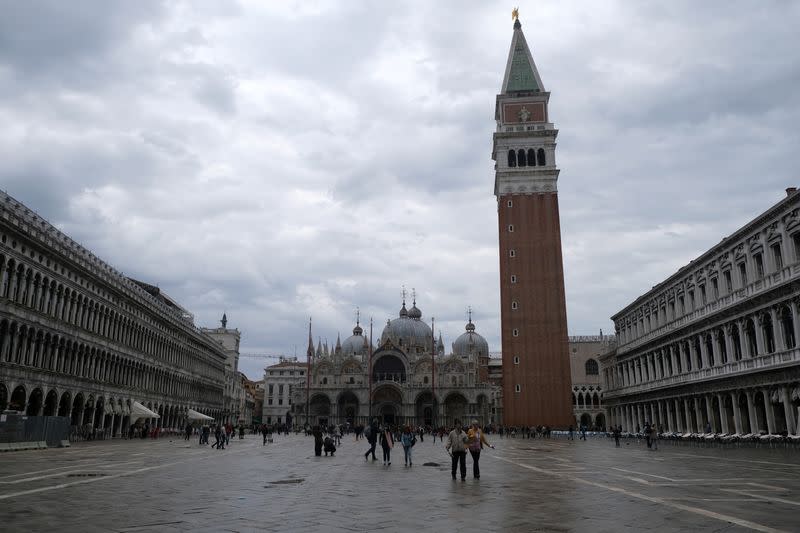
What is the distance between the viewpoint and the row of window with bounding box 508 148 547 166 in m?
68.6

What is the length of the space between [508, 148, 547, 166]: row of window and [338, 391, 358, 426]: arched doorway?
38.8 metres

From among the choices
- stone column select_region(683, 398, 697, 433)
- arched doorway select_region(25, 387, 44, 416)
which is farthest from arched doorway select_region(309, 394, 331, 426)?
stone column select_region(683, 398, 697, 433)

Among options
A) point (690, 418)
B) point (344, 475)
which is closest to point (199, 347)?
point (690, 418)

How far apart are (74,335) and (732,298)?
3825 centimetres

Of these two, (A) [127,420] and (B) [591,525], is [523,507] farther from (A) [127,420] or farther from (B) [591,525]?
(A) [127,420]

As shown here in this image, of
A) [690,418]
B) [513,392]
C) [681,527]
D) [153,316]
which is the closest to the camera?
[681,527]

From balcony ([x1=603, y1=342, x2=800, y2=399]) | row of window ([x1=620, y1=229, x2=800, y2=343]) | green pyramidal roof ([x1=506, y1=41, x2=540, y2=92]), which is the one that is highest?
green pyramidal roof ([x1=506, y1=41, x2=540, y2=92])

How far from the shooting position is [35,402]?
3438cm

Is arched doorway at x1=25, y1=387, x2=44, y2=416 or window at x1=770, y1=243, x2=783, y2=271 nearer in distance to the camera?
window at x1=770, y1=243, x2=783, y2=271

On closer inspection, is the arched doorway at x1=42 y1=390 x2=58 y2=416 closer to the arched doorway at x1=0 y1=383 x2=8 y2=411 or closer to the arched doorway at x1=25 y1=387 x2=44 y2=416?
the arched doorway at x1=25 y1=387 x2=44 y2=416

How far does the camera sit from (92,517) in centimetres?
879

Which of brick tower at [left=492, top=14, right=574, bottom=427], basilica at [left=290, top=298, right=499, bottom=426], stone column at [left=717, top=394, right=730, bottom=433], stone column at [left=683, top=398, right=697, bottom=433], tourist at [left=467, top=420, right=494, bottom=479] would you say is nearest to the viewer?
tourist at [left=467, top=420, right=494, bottom=479]

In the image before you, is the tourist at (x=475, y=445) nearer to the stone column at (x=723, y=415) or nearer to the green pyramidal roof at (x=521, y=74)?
the stone column at (x=723, y=415)

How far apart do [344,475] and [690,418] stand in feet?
106
